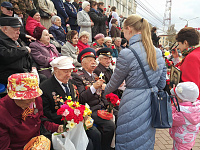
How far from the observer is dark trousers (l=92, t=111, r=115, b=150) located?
295 cm

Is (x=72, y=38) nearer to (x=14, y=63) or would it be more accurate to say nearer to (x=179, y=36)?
(x=14, y=63)

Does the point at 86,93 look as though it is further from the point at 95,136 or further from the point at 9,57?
the point at 9,57

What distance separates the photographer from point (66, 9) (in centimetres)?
726

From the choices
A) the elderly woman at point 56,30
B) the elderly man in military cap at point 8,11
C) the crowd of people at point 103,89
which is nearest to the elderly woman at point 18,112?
the crowd of people at point 103,89

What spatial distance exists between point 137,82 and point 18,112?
4.78 ft

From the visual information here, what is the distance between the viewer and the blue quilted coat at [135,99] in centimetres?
207

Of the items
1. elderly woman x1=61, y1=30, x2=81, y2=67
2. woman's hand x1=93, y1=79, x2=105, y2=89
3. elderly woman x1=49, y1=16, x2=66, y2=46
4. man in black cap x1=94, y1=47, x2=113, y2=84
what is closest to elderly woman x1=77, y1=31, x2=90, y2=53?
elderly woman x1=61, y1=30, x2=81, y2=67

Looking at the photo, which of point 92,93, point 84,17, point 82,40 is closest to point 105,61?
point 92,93

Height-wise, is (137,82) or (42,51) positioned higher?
(42,51)

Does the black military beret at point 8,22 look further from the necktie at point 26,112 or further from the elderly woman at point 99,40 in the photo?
the elderly woman at point 99,40

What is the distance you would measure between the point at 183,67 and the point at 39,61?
2.99m

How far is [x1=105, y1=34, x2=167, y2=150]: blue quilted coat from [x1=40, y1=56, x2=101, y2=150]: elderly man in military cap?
641 mm

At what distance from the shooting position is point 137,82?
82.3 inches

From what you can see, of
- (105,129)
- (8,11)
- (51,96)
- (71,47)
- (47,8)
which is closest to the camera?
(51,96)
